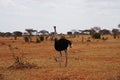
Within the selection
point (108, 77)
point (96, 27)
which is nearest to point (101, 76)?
point (108, 77)

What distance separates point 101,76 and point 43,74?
2479 millimetres

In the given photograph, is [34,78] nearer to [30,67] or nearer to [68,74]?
[68,74]

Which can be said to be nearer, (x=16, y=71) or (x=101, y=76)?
(x=101, y=76)

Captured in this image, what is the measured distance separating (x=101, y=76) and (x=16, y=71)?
4308mm

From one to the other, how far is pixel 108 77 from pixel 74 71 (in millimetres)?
2400

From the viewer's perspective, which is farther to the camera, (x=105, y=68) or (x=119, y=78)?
(x=105, y=68)

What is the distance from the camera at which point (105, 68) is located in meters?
17.0

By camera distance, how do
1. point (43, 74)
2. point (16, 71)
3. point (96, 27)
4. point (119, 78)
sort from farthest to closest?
point (96, 27) → point (16, 71) → point (43, 74) → point (119, 78)

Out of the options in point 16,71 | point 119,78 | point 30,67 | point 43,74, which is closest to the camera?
point 119,78

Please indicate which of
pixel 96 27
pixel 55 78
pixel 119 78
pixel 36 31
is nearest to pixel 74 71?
pixel 55 78

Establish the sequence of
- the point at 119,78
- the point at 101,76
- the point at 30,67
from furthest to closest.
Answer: the point at 30,67 → the point at 101,76 → the point at 119,78

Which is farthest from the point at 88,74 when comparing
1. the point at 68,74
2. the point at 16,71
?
the point at 16,71

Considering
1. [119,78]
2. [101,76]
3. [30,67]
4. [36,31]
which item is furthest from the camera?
[36,31]

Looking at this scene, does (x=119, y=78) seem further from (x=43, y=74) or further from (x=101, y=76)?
(x=43, y=74)
